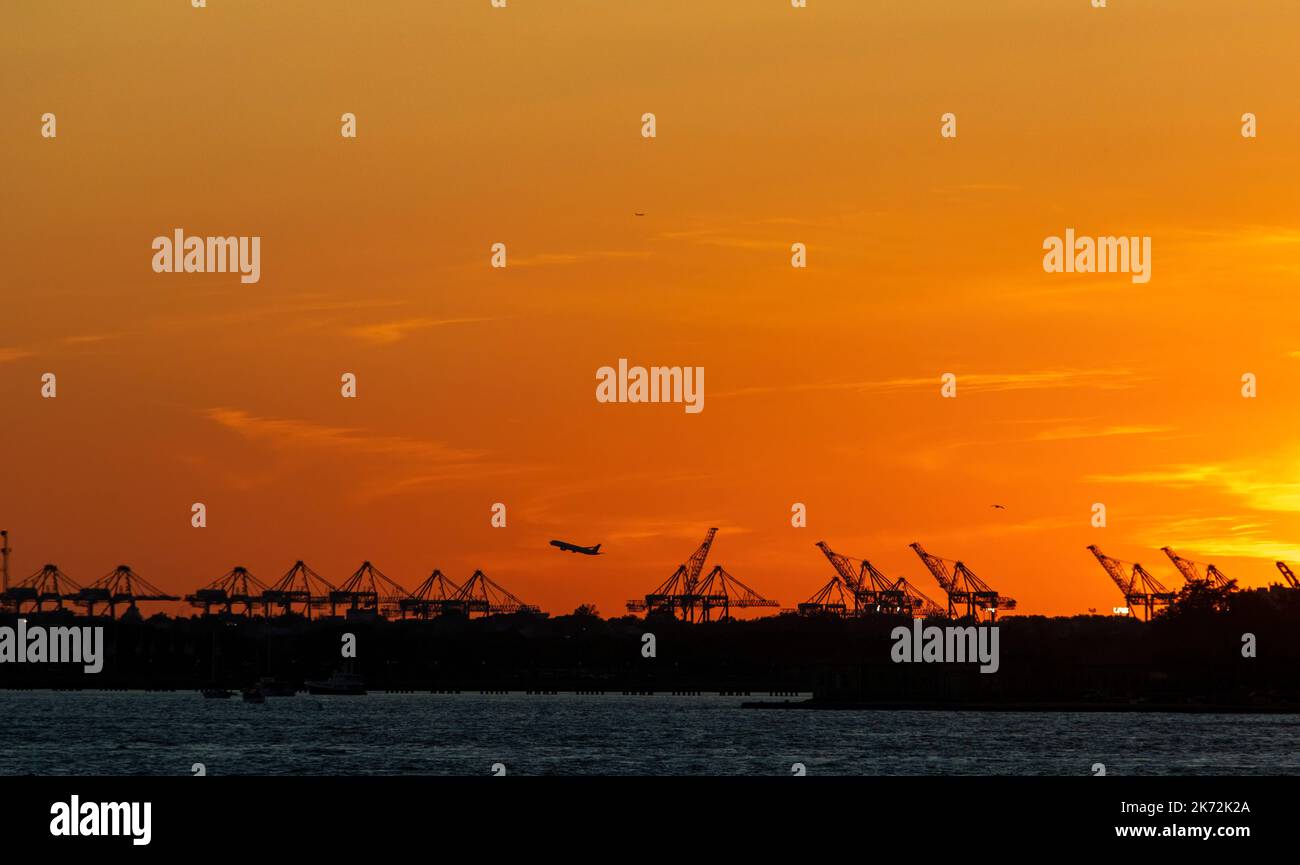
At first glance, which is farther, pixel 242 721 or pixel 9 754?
pixel 242 721
